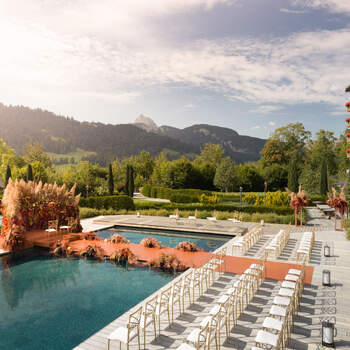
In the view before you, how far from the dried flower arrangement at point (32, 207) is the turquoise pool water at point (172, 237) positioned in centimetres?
246

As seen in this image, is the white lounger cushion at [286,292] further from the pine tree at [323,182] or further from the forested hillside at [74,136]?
the forested hillside at [74,136]

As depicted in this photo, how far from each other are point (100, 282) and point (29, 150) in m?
51.7

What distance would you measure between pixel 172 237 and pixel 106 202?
1000cm

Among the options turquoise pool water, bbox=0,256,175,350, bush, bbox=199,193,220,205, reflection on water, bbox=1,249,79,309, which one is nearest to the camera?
turquoise pool water, bbox=0,256,175,350

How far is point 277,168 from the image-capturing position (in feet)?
164

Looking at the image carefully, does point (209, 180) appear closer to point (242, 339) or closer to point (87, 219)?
point (87, 219)

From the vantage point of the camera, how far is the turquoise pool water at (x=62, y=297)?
239 inches

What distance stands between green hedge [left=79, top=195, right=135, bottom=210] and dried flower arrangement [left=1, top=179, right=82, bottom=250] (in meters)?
8.68

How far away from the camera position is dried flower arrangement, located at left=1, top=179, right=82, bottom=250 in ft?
41.6

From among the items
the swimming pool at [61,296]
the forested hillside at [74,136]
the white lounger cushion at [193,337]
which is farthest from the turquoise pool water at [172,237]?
the forested hillside at [74,136]

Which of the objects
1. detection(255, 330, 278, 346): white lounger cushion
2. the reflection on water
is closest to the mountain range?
the reflection on water

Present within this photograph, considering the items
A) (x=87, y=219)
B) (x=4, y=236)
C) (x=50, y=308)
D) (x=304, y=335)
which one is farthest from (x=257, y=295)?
(x=87, y=219)

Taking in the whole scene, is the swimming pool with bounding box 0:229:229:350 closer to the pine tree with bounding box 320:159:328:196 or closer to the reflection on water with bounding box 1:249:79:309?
the reflection on water with bounding box 1:249:79:309

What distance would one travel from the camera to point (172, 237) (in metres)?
16.1
